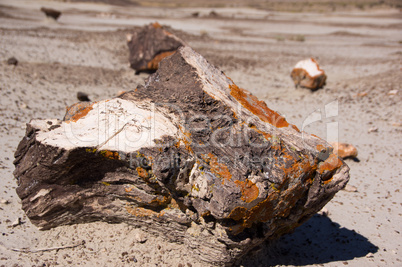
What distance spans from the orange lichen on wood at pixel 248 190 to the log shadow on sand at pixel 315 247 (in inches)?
41.6

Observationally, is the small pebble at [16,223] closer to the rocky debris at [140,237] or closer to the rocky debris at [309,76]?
the rocky debris at [140,237]

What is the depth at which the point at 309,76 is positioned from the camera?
1030 cm

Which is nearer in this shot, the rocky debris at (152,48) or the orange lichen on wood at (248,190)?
the orange lichen on wood at (248,190)

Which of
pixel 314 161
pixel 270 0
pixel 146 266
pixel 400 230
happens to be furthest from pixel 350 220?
pixel 270 0

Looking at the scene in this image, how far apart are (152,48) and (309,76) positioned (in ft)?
16.0

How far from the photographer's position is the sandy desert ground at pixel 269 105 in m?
3.85

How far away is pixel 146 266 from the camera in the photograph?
365cm

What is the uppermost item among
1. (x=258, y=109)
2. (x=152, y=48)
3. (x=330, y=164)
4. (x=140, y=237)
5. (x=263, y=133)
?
(x=152, y=48)

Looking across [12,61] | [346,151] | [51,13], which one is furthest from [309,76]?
[51,13]

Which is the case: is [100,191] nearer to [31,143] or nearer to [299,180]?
[31,143]

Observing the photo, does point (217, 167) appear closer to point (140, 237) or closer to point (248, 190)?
point (248, 190)

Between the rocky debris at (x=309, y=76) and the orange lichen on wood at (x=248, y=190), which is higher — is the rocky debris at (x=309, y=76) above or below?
above

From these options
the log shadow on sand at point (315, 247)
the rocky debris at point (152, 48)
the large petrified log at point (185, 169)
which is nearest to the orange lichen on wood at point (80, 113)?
the large petrified log at point (185, 169)

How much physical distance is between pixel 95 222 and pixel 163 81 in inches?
72.4
